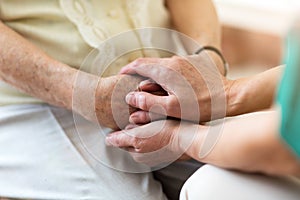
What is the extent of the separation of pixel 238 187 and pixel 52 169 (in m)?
0.40

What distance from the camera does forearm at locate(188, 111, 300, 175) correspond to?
61cm

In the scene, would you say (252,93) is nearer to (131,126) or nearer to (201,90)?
(201,90)

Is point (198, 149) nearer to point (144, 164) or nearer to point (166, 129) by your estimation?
point (166, 129)

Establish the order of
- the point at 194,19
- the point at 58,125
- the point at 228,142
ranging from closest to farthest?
the point at 228,142 → the point at 58,125 → the point at 194,19

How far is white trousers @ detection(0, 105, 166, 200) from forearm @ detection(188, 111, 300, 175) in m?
0.24

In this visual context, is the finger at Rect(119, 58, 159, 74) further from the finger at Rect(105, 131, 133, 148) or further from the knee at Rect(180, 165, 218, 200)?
the knee at Rect(180, 165, 218, 200)

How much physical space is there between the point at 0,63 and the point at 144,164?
35cm

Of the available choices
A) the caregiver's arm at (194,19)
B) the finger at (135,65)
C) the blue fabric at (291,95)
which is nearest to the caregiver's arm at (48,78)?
the finger at (135,65)

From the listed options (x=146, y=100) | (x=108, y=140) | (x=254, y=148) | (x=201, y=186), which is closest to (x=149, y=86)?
(x=146, y=100)

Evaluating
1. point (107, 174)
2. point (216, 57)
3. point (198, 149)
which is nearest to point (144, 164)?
point (107, 174)

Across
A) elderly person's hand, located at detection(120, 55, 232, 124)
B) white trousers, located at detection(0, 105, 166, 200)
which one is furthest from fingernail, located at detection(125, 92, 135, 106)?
white trousers, located at detection(0, 105, 166, 200)

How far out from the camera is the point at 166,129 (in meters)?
0.90

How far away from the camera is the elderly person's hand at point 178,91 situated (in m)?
0.92

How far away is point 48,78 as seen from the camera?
1.00 meters
